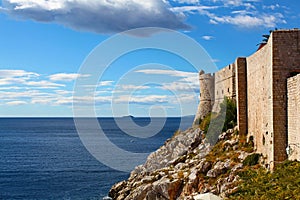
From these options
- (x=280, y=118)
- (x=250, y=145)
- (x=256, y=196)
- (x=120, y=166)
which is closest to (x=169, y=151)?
(x=250, y=145)

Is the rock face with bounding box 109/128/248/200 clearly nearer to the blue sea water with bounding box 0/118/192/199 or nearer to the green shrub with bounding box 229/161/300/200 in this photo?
the green shrub with bounding box 229/161/300/200

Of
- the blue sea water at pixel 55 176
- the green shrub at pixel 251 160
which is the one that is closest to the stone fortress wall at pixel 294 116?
the green shrub at pixel 251 160

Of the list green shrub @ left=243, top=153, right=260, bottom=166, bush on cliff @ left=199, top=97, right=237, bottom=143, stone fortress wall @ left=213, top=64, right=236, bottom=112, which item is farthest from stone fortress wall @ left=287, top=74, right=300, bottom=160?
stone fortress wall @ left=213, top=64, right=236, bottom=112

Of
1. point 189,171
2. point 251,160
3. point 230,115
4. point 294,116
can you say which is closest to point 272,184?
point 294,116

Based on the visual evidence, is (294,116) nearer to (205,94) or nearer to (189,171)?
(189,171)

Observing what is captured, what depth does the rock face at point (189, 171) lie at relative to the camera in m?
20.9

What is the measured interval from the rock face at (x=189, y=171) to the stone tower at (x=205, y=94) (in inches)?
101

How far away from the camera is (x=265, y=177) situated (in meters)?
16.6

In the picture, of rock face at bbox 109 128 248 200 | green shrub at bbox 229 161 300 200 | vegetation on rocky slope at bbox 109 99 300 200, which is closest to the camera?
green shrub at bbox 229 161 300 200

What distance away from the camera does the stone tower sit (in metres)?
35.5

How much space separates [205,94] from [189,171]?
13.1m

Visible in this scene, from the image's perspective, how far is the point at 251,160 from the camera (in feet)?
67.6

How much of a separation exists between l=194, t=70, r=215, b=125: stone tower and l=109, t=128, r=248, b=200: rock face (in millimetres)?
2555

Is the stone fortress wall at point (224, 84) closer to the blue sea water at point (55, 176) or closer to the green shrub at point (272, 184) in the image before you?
the blue sea water at point (55, 176)
